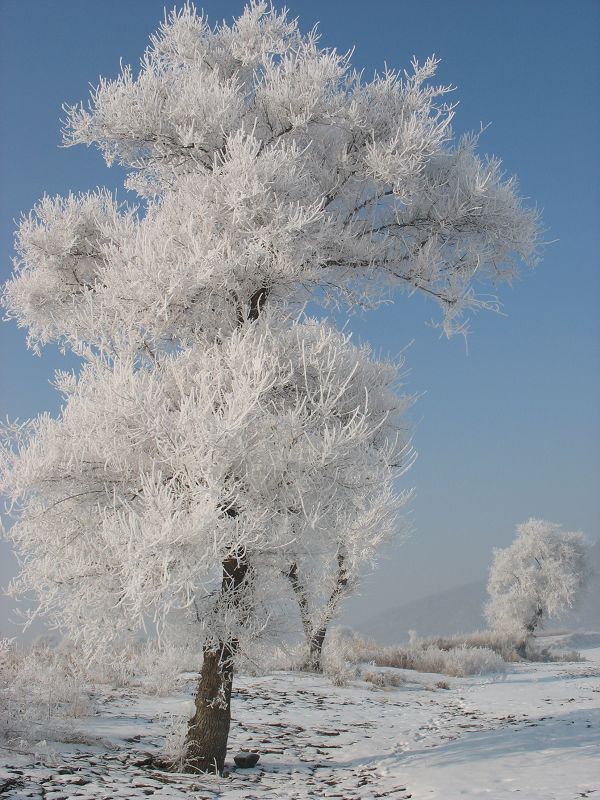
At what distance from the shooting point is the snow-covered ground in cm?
585

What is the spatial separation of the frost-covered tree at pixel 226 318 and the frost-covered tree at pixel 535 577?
26857 millimetres

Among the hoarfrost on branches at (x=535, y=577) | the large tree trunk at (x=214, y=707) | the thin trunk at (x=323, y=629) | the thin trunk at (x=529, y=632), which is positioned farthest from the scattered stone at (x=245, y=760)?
the hoarfrost on branches at (x=535, y=577)

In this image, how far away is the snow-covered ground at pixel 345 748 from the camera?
Answer: 585 centimetres

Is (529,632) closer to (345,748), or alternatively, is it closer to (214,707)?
(345,748)

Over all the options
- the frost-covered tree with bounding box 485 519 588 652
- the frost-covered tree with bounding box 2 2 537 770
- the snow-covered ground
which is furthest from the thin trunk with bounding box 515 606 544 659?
the frost-covered tree with bounding box 2 2 537 770

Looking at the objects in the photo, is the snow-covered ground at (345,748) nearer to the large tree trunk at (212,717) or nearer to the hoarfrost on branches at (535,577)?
the large tree trunk at (212,717)

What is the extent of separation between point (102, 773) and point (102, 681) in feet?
18.6

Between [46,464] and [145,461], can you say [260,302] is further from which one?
[46,464]

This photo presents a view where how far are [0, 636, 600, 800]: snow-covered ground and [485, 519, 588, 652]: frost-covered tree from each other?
765 inches

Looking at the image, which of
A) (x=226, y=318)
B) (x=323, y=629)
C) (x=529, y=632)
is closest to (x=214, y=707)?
(x=226, y=318)

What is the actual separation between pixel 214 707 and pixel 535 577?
29570 millimetres

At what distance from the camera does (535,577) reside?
109 ft

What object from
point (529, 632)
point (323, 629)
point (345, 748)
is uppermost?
point (529, 632)

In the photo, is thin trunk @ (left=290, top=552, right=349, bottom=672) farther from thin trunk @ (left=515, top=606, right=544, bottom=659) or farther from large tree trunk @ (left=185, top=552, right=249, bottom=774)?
thin trunk @ (left=515, top=606, right=544, bottom=659)
